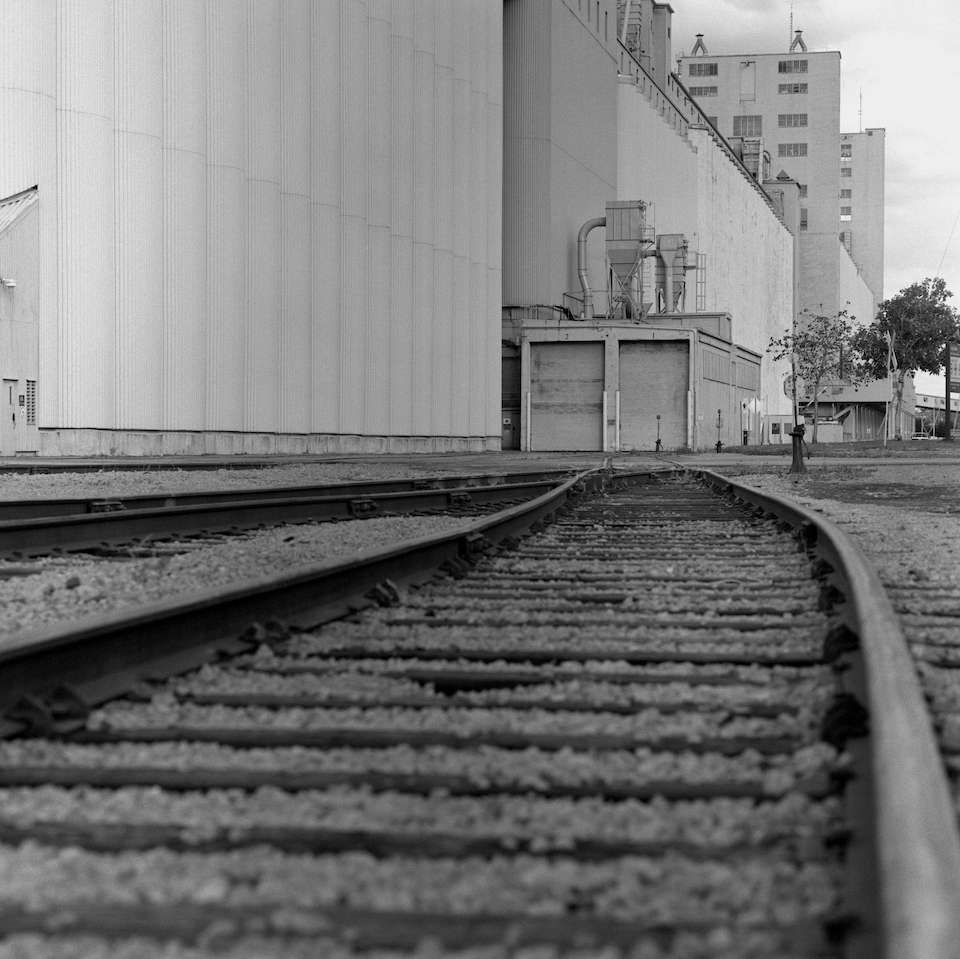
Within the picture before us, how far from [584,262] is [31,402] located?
4123cm

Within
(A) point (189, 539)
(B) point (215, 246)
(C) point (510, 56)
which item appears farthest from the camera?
(C) point (510, 56)

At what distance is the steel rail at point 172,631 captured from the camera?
11.3ft

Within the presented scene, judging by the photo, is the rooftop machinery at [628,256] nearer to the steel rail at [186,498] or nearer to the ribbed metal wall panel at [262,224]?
the ribbed metal wall panel at [262,224]

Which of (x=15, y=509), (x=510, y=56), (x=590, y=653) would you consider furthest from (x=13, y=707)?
(x=510, y=56)

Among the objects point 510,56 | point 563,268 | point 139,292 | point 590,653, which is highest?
point 510,56

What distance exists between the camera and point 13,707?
3.33m

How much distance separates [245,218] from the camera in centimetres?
3641

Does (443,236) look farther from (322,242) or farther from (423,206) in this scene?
(322,242)

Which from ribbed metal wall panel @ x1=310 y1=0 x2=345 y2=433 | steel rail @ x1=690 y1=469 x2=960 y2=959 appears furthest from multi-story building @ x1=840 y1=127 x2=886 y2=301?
steel rail @ x1=690 y1=469 x2=960 y2=959

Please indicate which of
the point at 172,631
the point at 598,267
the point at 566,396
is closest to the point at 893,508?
the point at 172,631

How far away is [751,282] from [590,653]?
356 ft

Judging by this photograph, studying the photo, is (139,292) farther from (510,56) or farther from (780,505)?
(510,56)

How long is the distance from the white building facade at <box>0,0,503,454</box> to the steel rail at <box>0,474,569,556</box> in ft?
64.5

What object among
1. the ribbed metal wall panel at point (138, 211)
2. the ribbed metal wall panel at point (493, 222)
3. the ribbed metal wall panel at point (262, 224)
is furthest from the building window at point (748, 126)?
the ribbed metal wall panel at point (138, 211)
